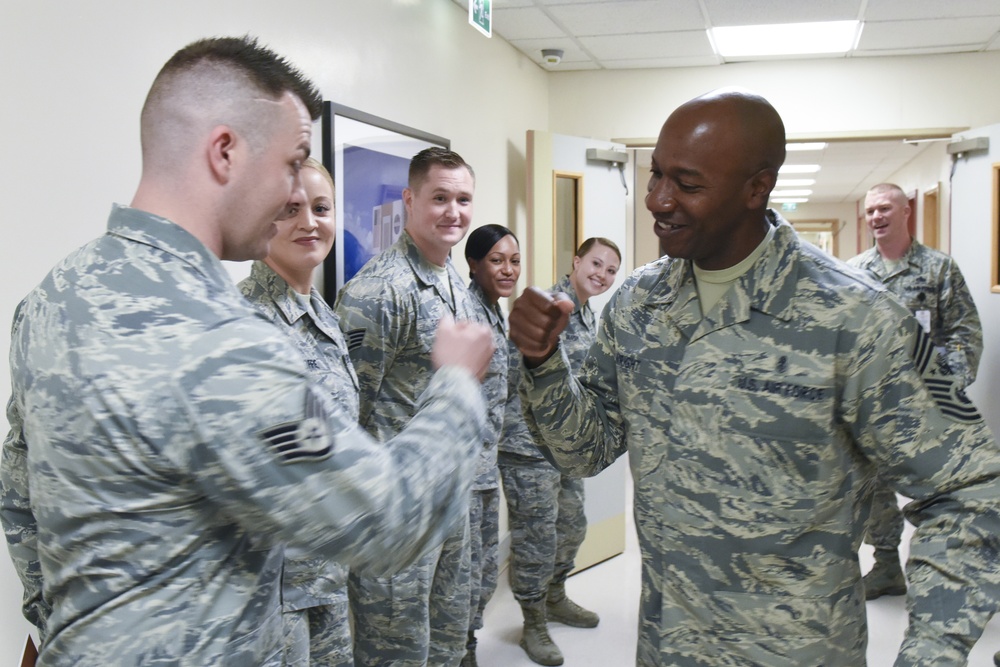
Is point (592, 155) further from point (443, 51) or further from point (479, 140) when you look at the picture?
point (443, 51)

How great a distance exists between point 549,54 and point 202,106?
12.8 feet

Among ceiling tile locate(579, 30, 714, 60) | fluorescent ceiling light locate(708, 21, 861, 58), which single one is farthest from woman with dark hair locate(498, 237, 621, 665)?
fluorescent ceiling light locate(708, 21, 861, 58)

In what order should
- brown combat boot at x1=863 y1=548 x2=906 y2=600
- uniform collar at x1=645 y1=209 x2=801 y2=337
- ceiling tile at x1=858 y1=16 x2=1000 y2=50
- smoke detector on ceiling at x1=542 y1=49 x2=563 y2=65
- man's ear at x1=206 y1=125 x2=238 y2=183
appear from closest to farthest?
1. man's ear at x1=206 y1=125 x2=238 y2=183
2. uniform collar at x1=645 y1=209 x2=801 y2=337
3. brown combat boot at x1=863 y1=548 x2=906 y2=600
4. ceiling tile at x1=858 y1=16 x2=1000 y2=50
5. smoke detector on ceiling at x1=542 y1=49 x2=563 y2=65

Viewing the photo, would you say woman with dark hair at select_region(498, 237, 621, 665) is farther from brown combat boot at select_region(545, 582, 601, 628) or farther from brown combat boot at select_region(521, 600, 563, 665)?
brown combat boot at select_region(545, 582, 601, 628)

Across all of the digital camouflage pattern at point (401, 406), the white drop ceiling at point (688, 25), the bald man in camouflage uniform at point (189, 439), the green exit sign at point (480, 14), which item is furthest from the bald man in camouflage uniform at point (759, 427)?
the white drop ceiling at point (688, 25)

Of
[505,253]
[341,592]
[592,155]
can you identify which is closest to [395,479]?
[341,592]

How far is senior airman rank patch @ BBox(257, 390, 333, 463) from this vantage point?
33.6 inches

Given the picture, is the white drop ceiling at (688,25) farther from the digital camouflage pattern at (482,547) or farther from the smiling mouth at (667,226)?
the smiling mouth at (667,226)

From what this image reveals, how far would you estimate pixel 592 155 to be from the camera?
460cm

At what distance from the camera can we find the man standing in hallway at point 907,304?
3777mm

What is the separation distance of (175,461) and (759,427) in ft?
2.88

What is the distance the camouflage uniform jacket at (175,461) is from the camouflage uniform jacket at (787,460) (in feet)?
1.85

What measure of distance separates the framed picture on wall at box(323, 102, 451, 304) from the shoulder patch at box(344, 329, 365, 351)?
454mm

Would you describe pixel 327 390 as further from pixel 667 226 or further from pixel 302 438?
pixel 302 438
